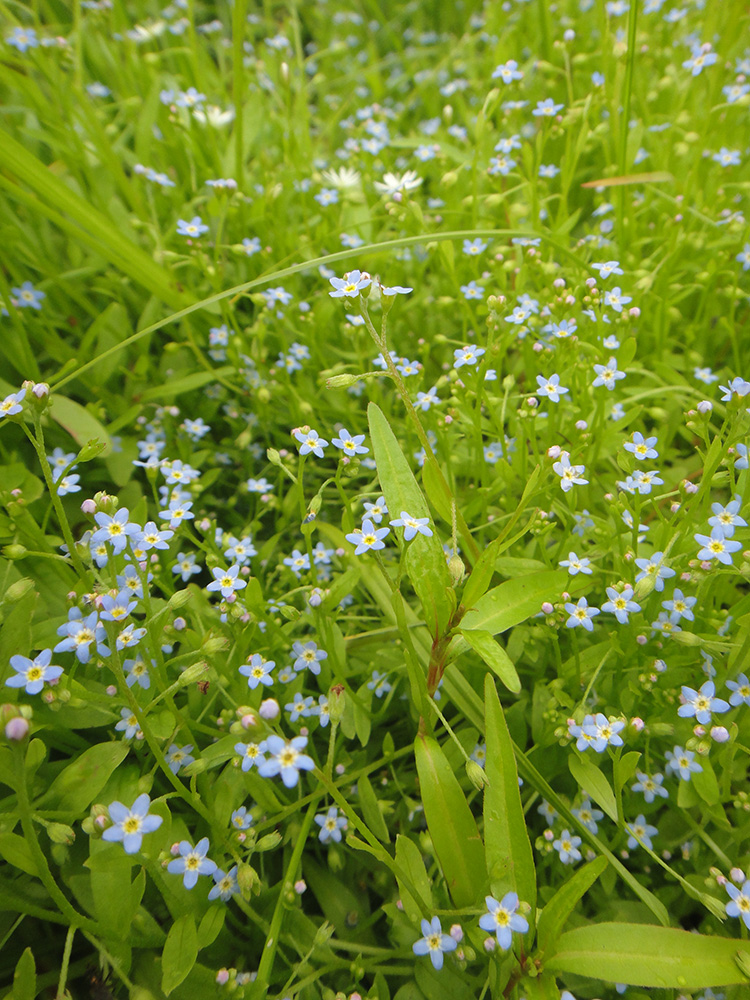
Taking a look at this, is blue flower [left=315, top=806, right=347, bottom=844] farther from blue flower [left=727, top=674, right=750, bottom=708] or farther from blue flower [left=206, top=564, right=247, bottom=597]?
blue flower [left=727, top=674, right=750, bottom=708]

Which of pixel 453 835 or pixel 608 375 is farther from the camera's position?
pixel 608 375

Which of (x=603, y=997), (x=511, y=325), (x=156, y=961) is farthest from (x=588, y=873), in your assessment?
(x=511, y=325)

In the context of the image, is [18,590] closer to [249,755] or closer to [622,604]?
[249,755]

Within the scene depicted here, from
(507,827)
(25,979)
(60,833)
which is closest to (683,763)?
(507,827)

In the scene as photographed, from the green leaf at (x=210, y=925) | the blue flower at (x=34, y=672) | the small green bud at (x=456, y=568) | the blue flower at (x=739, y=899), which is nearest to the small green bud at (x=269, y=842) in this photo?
the green leaf at (x=210, y=925)

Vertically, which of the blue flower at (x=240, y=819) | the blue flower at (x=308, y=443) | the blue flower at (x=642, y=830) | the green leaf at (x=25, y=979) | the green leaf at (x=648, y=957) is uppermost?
the blue flower at (x=308, y=443)

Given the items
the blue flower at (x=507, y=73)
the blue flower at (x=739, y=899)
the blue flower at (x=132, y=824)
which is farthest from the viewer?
the blue flower at (x=507, y=73)

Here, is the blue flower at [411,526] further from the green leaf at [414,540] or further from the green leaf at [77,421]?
A: the green leaf at [77,421]
